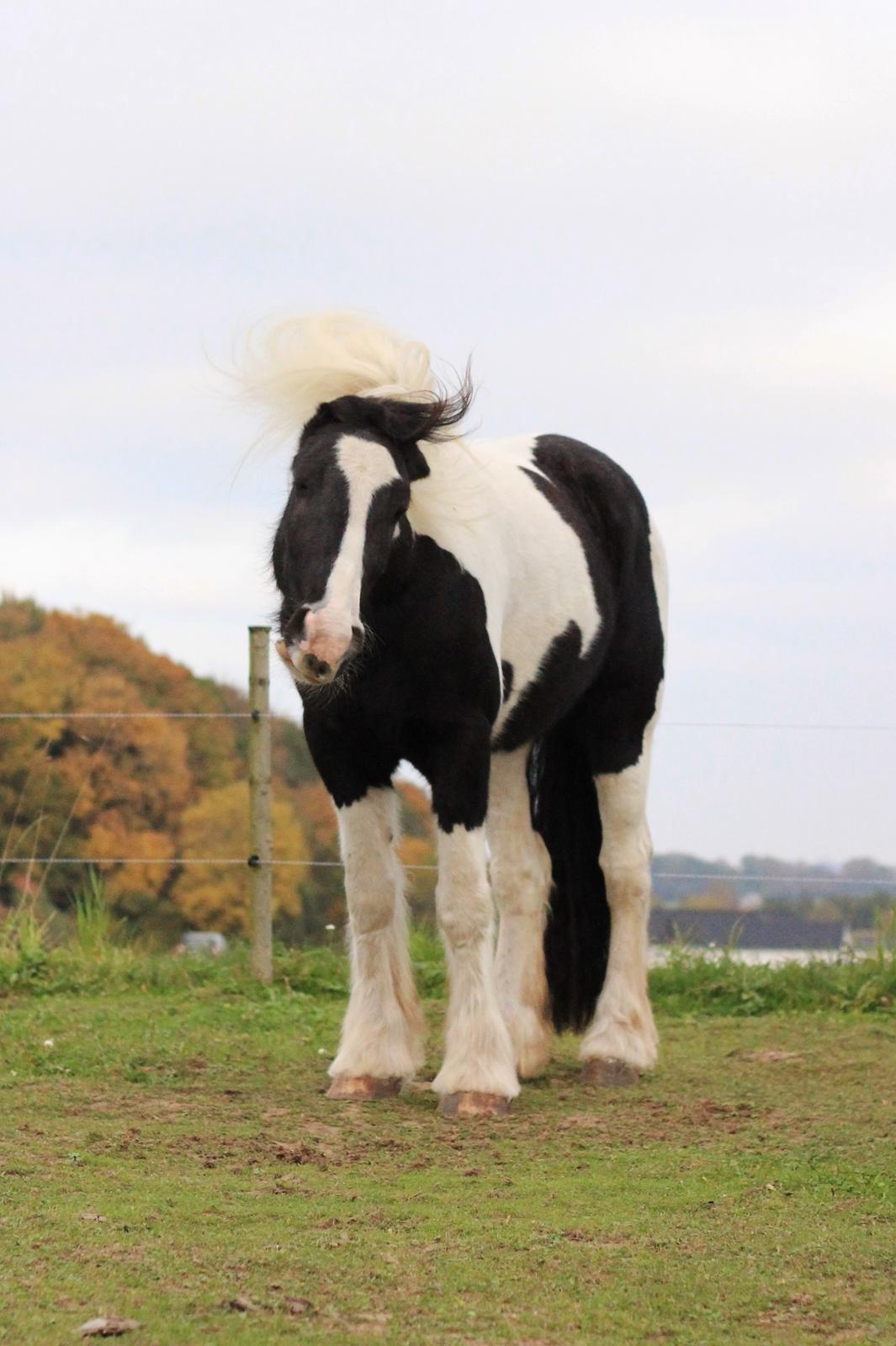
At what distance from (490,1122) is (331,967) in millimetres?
3431

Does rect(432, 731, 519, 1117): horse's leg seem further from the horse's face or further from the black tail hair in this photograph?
the black tail hair

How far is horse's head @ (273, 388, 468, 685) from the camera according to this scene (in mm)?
4641

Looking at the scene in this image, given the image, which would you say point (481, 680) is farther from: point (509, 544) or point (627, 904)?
point (627, 904)

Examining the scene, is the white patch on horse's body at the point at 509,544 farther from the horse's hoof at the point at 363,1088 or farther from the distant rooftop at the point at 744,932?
the distant rooftop at the point at 744,932

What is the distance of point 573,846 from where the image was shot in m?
6.62

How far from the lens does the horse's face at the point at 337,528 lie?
4625 mm

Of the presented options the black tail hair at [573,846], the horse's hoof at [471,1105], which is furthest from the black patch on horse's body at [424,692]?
the black tail hair at [573,846]

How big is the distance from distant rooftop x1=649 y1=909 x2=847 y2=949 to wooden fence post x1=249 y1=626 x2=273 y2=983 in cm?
194

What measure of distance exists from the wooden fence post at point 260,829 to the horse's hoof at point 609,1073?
2.63 metres

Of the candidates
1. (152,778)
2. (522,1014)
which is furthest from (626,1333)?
(152,778)

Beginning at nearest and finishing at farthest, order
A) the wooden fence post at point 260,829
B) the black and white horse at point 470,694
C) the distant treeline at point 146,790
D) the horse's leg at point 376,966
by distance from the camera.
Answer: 1. the black and white horse at point 470,694
2. the horse's leg at point 376,966
3. the wooden fence post at point 260,829
4. the distant treeline at point 146,790

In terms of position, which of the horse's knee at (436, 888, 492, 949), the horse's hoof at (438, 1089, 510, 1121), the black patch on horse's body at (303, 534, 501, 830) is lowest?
the horse's hoof at (438, 1089, 510, 1121)

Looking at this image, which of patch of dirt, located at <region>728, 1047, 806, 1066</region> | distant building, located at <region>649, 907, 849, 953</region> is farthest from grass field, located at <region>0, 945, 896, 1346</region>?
distant building, located at <region>649, 907, 849, 953</region>

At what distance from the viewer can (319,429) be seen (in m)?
5.26
